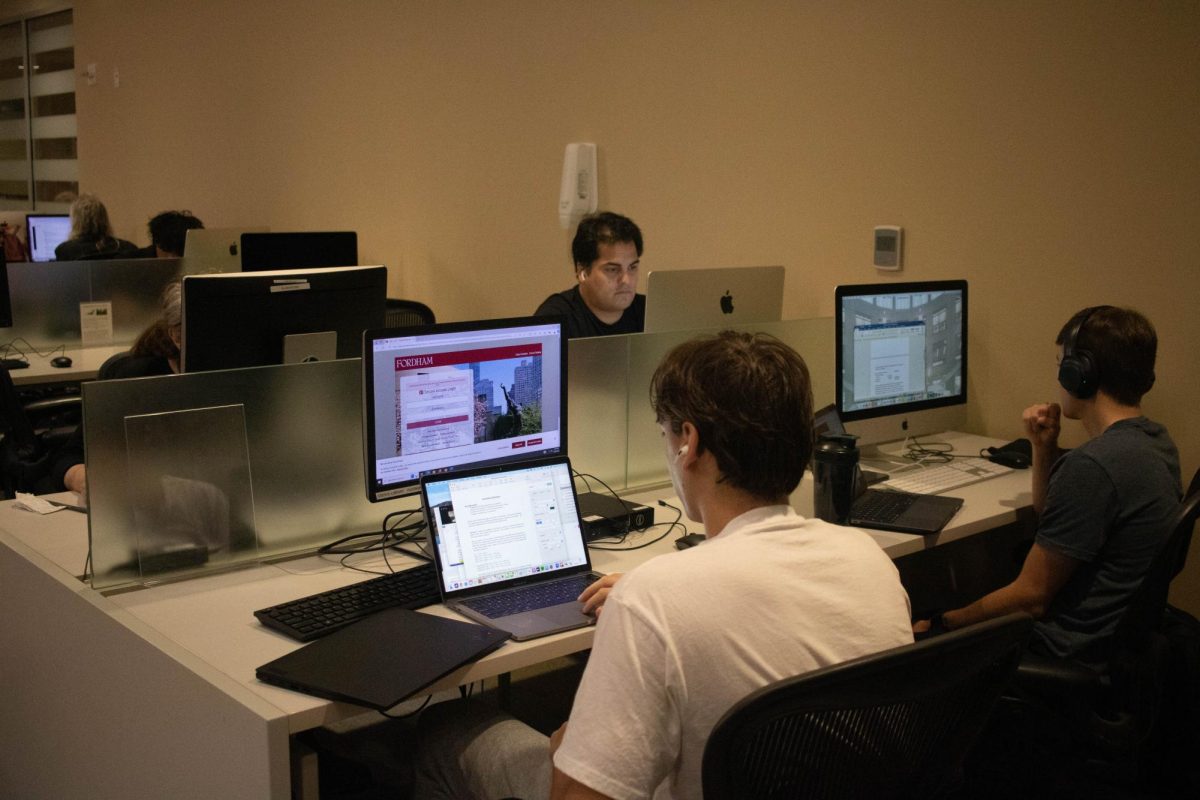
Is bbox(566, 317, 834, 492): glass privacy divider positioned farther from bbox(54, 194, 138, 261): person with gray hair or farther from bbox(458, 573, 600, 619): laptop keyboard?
bbox(54, 194, 138, 261): person with gray hair

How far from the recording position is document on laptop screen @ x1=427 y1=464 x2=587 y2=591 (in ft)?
6.66

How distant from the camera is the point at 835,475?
96.7 inches

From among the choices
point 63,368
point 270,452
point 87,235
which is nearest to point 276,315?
point 270,452

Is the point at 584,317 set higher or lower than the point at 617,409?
higher

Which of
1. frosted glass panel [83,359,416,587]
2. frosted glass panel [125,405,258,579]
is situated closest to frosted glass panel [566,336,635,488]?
frosted glass panel [83,359,416,587]

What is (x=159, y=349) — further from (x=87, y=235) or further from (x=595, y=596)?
(x=87, y=235)

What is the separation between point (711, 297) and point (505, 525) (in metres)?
1.29

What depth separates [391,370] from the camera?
2.15 metres

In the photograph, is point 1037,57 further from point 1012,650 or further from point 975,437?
point 1012,650

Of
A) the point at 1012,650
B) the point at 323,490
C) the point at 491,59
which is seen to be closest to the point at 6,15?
the point at 491,59

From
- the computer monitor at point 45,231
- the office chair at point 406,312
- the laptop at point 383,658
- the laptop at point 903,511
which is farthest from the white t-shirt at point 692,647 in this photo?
the computer monitor at point 45,231

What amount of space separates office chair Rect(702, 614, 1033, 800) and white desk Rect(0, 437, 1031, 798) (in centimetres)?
68

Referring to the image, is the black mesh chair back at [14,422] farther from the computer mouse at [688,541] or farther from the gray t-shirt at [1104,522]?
the gray t-shirt at [1104,522]

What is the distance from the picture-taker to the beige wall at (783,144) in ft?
10.1
